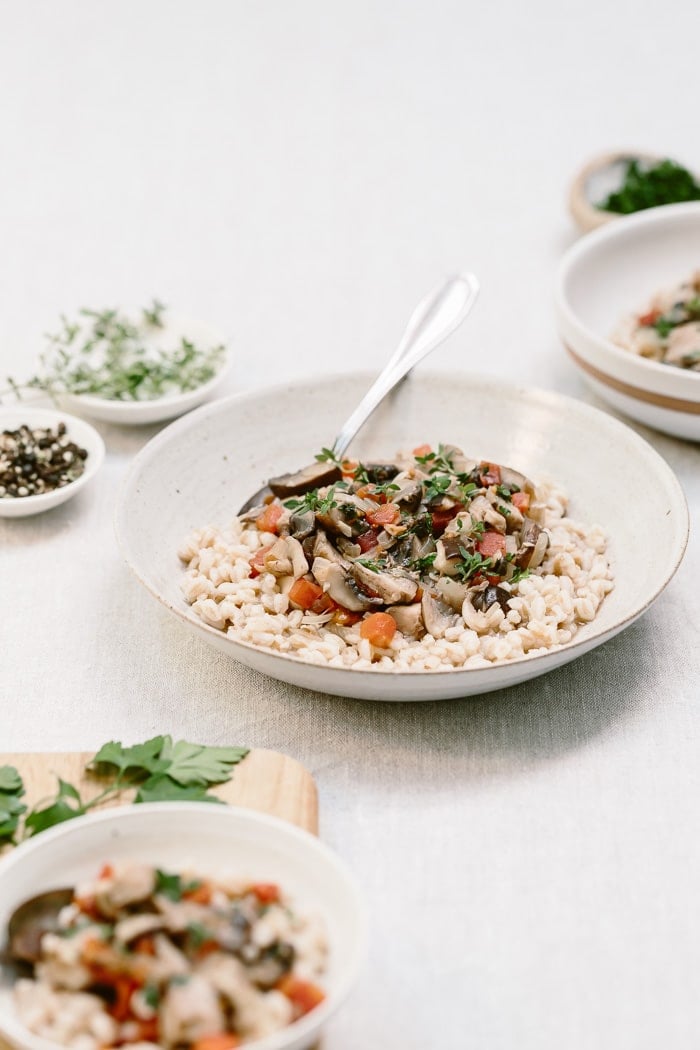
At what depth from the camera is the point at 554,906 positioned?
259cm

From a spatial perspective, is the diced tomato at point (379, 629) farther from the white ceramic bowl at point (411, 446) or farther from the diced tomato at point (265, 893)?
the diced tomato at point (265, 893)

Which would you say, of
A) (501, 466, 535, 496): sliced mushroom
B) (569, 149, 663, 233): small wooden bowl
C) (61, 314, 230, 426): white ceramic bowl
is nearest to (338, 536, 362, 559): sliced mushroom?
(501, 466, 535, 496): sliced mushroom

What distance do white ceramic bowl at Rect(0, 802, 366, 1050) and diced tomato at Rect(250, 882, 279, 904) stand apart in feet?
0.21

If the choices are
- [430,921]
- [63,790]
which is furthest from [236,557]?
[430,921]

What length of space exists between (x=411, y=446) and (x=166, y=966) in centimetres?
234

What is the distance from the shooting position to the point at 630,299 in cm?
495

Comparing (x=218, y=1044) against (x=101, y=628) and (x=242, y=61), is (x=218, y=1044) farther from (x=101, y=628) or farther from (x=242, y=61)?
(x=242, y=61)

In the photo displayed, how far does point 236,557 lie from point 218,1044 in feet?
5.41

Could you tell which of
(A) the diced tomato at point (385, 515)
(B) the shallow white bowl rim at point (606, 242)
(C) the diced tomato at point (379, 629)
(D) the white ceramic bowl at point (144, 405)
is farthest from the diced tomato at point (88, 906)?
(B) the shallow white bowl rim at point (606, 242)

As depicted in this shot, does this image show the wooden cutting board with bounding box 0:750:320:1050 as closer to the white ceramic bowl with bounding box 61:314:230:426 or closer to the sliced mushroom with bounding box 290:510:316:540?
the sliced mushroom with bounding box 290:510:316:540

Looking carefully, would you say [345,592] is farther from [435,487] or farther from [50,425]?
[50,425]

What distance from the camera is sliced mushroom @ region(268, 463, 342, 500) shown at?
3623mm

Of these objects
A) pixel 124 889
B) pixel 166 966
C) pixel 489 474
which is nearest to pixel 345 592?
pixel 489 474

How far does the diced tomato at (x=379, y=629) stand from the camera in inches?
121
